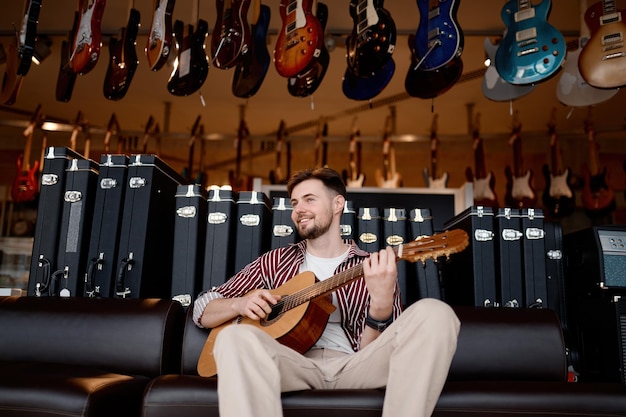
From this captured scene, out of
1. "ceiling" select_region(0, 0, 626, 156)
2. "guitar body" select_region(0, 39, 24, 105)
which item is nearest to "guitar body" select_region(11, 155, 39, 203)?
"ceiling" select_region(0, 0, 626, 156)

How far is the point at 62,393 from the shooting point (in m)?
1.75

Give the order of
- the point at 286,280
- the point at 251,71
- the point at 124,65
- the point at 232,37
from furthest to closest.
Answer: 1. the point at 124,65
2. the point at 251,71
3. the point at 232,37
4. the point at 286,280

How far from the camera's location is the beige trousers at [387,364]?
1653 mm

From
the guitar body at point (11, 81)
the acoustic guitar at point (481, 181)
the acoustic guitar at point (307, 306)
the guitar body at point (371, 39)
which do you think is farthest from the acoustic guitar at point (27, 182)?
the acoustic guitar at point (307, 306)

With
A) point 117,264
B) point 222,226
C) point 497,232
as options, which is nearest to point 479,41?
point 497,232

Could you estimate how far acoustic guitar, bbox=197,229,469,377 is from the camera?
189 centimetres

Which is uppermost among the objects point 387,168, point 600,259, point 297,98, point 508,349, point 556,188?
point 297,98

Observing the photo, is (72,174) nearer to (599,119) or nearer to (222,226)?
(222,226)

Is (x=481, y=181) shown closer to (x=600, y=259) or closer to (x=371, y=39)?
(x=371, y=39)

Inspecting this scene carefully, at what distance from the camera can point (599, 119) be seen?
6754 millimetres

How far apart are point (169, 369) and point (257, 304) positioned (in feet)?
1.55

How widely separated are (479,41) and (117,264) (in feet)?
12.5

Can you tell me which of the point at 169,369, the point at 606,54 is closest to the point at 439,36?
the point at 606,54

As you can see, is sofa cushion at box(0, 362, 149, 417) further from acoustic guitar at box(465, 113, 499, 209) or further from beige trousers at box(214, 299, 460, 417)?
acoustic guitar at box(465, 113, 499, 209)
